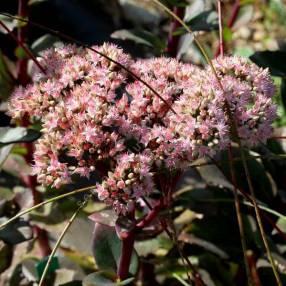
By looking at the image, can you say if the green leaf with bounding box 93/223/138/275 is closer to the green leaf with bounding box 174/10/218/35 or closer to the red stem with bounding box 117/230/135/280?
the red stem with bounding box 117/230/135/280

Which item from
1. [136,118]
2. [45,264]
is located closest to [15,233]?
[45,264]

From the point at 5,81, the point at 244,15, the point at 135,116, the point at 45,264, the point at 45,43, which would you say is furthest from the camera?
the point at 244,15

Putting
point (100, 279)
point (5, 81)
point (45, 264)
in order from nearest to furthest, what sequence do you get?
point (100, 279) → point (45, 264) → point (5, 81)

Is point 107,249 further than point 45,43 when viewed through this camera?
No

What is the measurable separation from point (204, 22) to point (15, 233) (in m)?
0.65

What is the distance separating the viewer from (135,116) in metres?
0.96

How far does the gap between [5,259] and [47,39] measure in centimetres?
52

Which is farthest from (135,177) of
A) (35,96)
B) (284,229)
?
(284,229)

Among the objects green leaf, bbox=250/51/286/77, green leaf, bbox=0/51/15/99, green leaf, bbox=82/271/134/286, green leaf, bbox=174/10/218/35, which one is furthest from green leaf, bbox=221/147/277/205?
green leaf, bbox=0/51/15/99

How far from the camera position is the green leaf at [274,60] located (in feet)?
4.33

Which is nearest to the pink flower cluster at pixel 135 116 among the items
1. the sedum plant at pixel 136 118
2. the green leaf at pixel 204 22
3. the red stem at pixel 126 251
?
the sedum plant at pixel 136 118

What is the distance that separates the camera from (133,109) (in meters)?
0.97

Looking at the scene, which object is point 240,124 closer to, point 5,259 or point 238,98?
point 238,98

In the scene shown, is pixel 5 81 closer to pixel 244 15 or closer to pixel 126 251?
pixel 126 251
